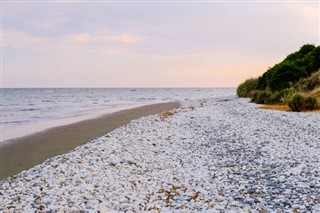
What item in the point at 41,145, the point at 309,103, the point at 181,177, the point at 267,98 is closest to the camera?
the point at 181,177

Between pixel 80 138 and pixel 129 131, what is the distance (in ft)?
8.58

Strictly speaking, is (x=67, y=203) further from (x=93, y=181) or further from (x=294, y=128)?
(x=294, y=128)

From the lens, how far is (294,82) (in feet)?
105

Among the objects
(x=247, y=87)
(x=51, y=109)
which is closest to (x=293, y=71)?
(x=247, y=87)

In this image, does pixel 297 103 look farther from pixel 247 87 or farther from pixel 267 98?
pixel 247 87

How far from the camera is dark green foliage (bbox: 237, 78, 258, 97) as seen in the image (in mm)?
40066

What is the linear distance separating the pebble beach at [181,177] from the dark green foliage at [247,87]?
2766 centimetres

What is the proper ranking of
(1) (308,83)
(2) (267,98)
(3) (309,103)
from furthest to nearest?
(1) (308,83)
(2) (267,98)
(3) (309,103)

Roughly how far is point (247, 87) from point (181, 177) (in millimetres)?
35493

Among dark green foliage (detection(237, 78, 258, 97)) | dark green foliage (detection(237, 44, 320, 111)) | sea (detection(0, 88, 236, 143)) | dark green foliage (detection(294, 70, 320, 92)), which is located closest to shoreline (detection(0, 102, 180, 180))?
sea (detection(0, 88, 236, 143))

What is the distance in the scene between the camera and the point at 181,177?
8.22 m

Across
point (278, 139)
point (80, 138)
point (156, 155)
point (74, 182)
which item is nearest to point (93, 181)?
point (74, 182)

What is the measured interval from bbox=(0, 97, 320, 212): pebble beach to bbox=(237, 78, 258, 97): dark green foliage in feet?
90.7

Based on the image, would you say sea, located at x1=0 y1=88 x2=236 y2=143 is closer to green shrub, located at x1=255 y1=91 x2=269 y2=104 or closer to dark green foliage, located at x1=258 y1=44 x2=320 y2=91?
green shrub, located at x1=255 y1=91 x2=269 y2=104
